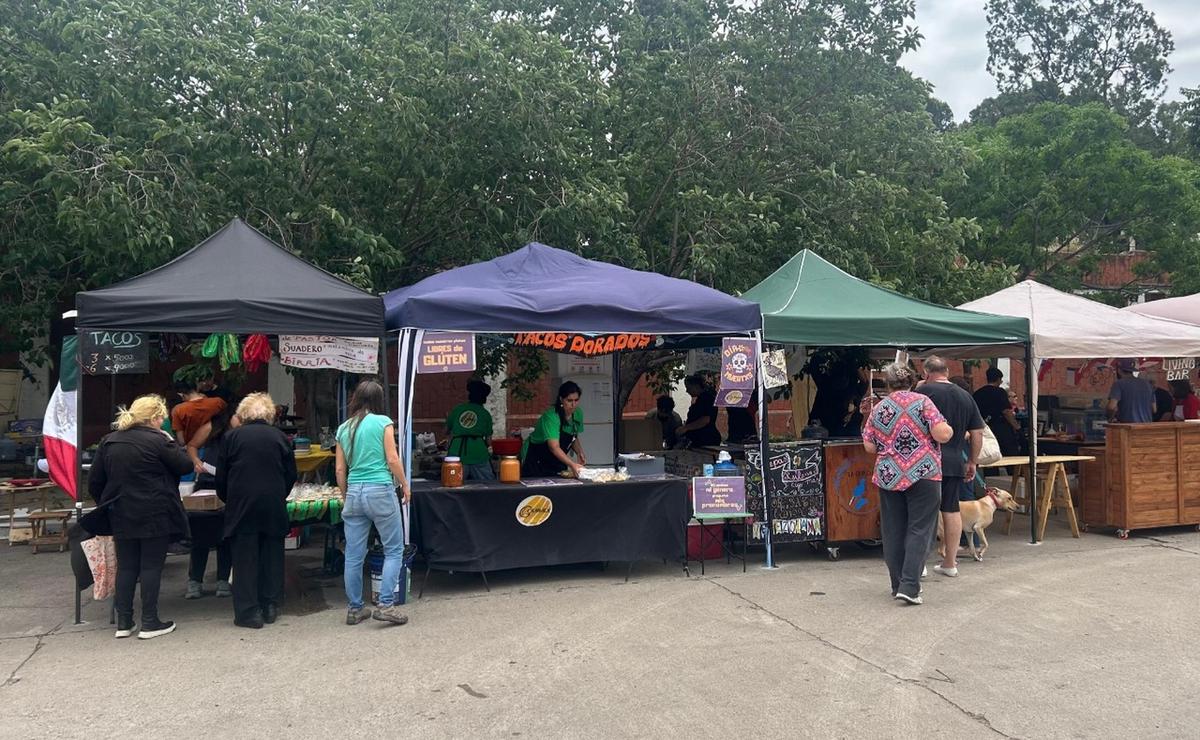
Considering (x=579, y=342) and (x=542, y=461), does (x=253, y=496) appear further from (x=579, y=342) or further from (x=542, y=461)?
(x=579, y=342)

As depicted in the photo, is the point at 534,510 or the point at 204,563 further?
the point at 534,510

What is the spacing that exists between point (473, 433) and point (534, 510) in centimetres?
116

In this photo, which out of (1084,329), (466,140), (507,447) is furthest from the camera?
(466,140)

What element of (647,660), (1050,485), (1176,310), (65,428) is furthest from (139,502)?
(1176,310)

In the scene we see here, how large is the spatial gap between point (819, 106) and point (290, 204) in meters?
6.91

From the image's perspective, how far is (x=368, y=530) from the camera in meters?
6.54

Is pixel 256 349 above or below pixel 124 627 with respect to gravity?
above

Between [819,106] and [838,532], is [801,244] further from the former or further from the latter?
[838,532]

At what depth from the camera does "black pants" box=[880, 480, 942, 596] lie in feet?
22.6

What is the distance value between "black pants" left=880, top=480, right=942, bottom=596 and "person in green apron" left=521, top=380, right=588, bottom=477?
257 cm

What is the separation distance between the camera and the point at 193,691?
17.0 feet

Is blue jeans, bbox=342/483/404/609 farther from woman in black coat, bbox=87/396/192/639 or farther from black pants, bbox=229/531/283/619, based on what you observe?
woman in black coat, bbox=87/396/192/639

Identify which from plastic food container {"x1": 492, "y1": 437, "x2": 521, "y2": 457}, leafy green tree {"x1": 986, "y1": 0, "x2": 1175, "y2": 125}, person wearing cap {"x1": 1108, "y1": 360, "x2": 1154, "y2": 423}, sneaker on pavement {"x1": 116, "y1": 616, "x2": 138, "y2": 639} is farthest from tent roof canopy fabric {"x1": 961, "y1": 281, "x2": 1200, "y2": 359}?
leafy green tree {"x1": 986, "y1": 0, "x2": 1175, "y2": 125}

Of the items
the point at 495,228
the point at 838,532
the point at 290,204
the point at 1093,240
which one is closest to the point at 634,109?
the point at 495,228
